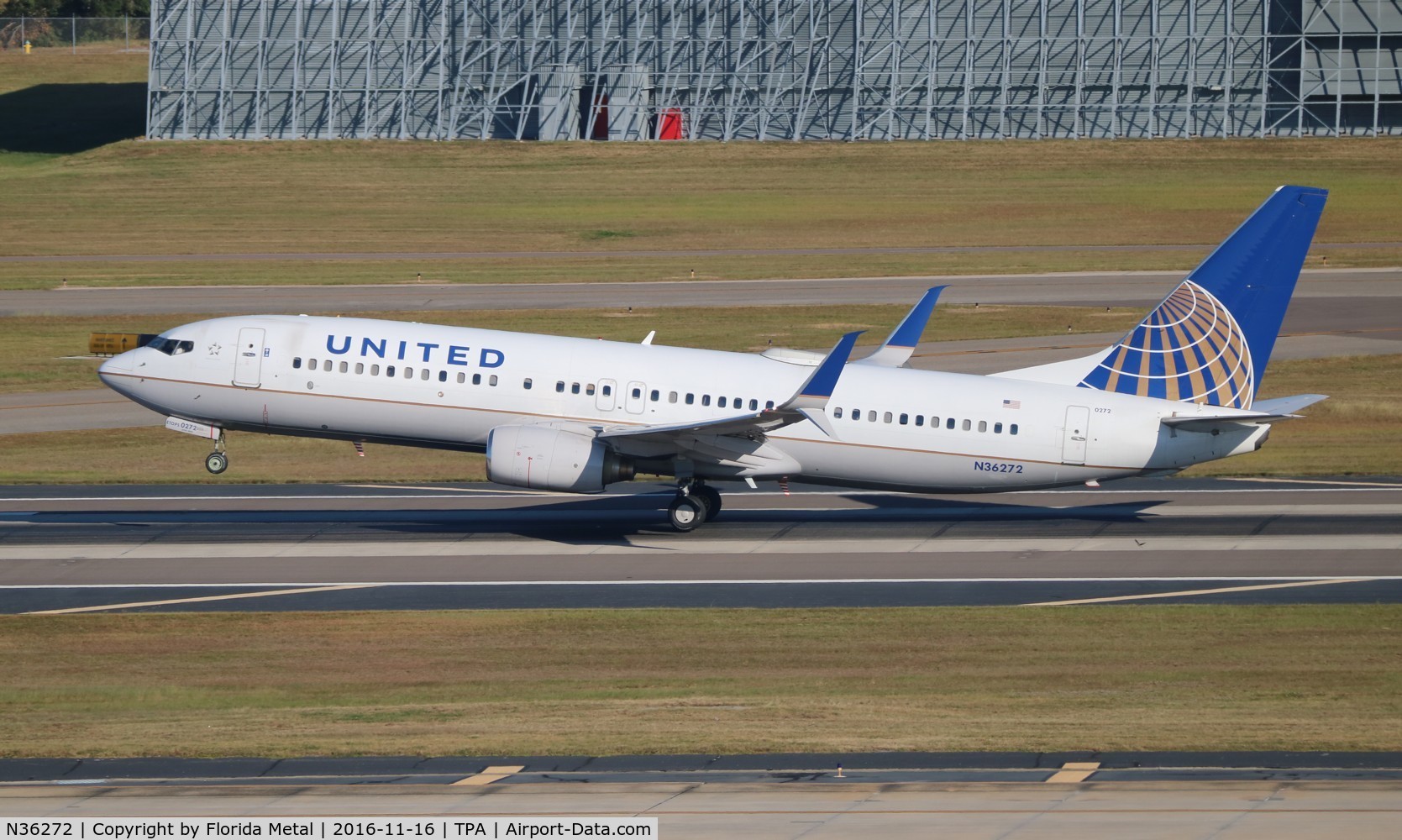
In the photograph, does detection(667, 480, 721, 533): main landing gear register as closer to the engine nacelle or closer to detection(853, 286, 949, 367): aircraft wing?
the engine nacelle

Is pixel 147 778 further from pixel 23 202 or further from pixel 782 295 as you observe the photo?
pixel 23 202

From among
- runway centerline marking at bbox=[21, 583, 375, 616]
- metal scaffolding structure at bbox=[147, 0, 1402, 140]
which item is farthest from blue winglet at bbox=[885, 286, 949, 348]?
metal scaffolding structure at bbox=[147, 0, 1402, 140]

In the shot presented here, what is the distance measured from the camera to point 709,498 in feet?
120

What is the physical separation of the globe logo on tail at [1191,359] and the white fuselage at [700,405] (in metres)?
0.47

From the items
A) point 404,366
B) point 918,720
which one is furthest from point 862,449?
point 918,720

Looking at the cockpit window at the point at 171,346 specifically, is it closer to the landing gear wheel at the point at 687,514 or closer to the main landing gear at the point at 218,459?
the main landing gear at the point at 218,459

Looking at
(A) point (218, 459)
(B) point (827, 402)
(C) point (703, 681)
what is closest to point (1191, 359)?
(B) point (827, 402)

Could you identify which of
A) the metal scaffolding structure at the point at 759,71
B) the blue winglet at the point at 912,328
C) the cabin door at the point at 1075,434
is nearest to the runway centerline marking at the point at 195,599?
the blue winglet at the point at 912,328

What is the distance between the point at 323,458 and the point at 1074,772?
3021 centimetres

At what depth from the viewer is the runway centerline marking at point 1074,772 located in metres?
19.7

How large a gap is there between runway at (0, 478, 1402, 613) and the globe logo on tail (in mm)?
3288

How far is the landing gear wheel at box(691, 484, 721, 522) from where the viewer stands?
36281 millimetres

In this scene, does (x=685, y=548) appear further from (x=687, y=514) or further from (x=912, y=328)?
(x=912, y=328)

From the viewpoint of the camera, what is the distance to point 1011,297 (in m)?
69.4
